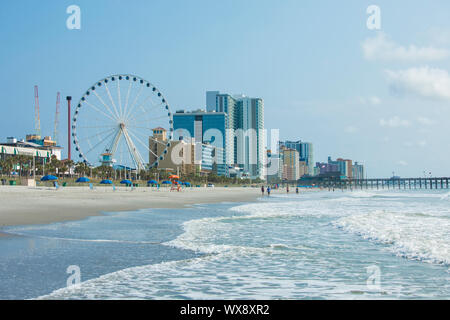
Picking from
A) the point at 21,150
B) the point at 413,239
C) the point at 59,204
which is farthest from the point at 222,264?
the point at 21,150

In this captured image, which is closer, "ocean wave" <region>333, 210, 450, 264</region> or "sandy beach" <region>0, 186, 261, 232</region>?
"ocean wave" <region>333, 210, 450, 264</region>

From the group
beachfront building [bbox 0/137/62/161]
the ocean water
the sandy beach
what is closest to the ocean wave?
the ocean water

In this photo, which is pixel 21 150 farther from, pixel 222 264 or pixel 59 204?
pixel 222 264

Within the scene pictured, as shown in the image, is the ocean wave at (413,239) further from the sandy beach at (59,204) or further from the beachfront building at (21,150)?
the beachfront building at (21,150)

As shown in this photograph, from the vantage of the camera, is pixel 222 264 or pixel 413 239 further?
pixel 413 239

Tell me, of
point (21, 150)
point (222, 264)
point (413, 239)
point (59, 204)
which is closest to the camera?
point (222, 264)

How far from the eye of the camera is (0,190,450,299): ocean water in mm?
6137

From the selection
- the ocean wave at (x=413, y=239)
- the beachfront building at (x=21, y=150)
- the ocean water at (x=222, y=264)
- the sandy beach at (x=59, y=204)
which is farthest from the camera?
the beachfront building at (x=21, y=150)

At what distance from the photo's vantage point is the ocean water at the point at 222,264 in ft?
20.1

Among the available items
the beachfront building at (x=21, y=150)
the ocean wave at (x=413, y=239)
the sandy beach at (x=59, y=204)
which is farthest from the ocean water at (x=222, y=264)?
the beachfront building at (x=21, y=150)

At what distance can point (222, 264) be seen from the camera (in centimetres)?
841

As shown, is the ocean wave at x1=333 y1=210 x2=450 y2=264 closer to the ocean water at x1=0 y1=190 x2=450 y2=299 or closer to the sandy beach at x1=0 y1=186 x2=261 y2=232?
the ocean water at x1=0 y1=190 x2=450 y2=299

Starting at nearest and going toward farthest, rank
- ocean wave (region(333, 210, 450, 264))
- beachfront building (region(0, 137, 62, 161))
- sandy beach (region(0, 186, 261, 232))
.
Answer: ocean wave (region(333, 210, 450, 264))
sandy beach (region(0, 186, 261, 232))
beachfront building (region(0, 137, 62, 161))
